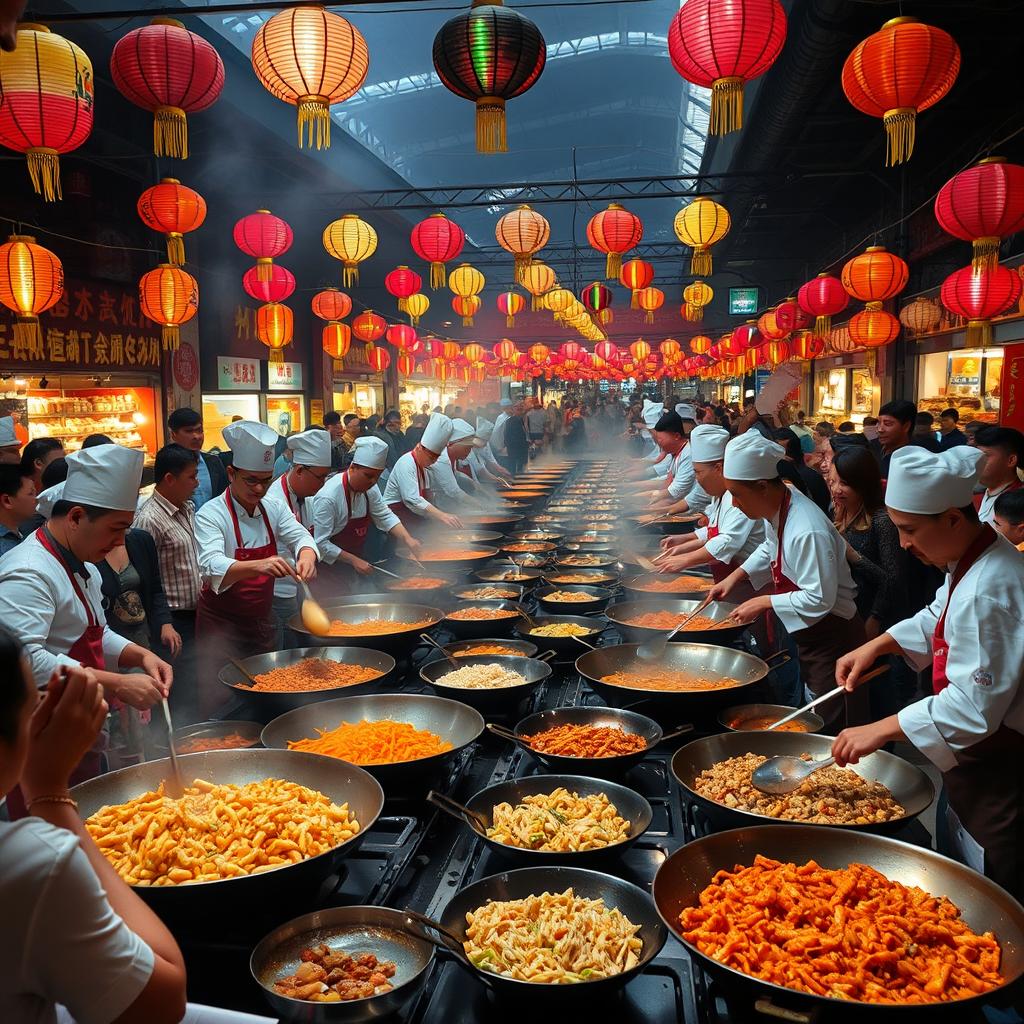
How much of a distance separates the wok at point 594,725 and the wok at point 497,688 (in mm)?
124

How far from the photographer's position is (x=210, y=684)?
433cm

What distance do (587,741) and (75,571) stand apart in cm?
170

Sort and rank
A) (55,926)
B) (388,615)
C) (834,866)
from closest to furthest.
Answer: (55,926)
(834,866)
(388,615)

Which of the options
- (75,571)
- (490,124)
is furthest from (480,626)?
(490,124)

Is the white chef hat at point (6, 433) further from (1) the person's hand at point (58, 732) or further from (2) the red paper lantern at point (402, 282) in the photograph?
(2) the red paper lantern at point (402, 282)

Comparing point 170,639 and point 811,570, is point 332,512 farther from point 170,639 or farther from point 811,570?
point 811,570

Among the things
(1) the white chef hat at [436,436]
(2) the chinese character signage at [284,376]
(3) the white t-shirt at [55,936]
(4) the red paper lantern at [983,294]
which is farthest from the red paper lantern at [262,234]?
(3) the white t-shirt at [55,936]

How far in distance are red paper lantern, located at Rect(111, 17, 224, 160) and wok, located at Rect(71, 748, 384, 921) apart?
374 centimetres

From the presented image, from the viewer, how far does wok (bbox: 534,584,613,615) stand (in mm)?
4031

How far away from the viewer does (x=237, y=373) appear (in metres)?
13.2

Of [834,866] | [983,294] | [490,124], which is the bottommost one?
[834,866]

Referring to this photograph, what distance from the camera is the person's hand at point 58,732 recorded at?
1232mm

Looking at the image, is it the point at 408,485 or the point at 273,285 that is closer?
the point at 408,485

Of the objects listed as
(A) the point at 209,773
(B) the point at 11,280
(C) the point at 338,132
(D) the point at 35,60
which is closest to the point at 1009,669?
(A) the point at 209,773
